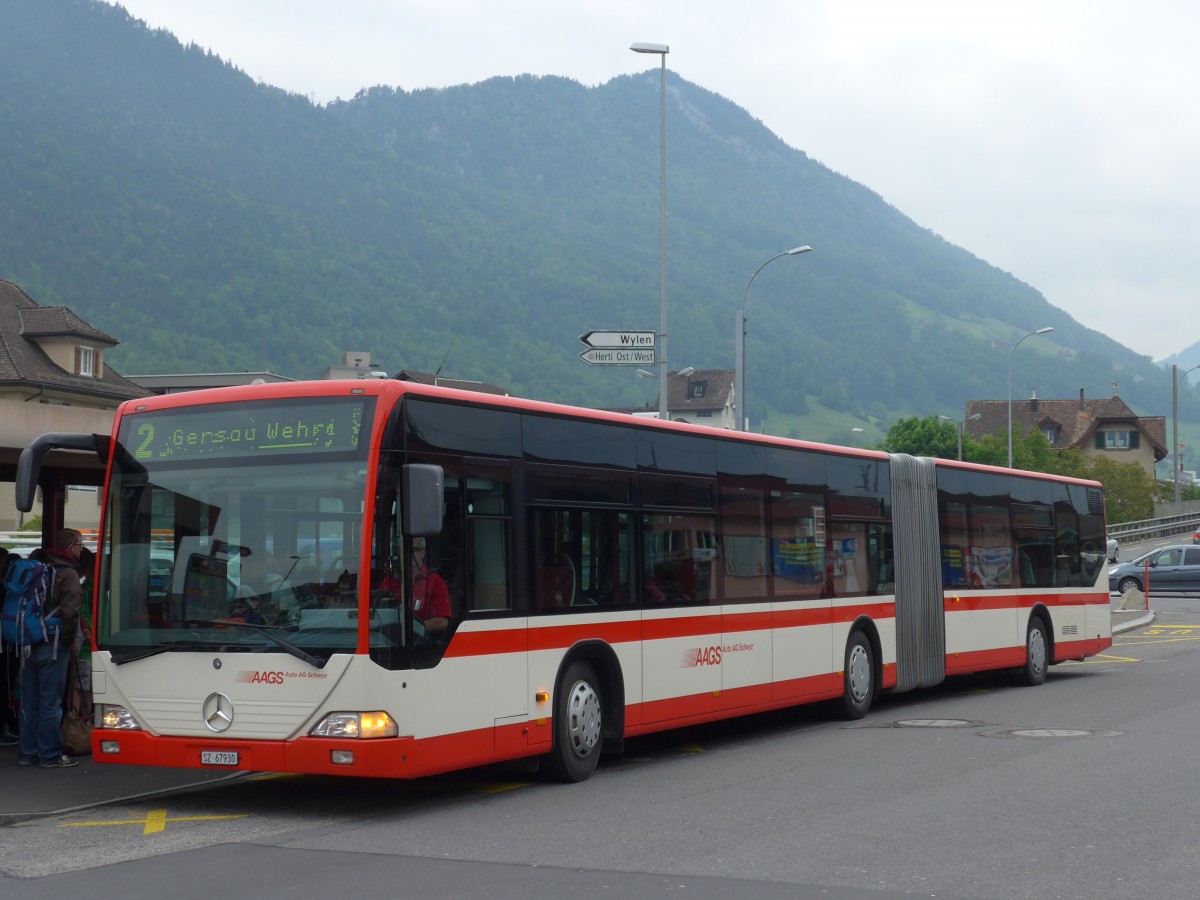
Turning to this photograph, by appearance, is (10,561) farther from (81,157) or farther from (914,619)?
(81,157)

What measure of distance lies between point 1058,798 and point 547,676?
3.65m

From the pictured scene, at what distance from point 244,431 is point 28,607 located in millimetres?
2892

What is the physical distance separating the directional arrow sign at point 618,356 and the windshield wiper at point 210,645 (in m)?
11.9

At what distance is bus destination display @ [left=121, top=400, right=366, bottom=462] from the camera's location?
1002 centimetres

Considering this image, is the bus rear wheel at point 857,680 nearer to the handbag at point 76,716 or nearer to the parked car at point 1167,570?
the handbag at point 76,716

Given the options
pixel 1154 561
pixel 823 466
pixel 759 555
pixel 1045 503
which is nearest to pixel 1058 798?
pixel 759 555

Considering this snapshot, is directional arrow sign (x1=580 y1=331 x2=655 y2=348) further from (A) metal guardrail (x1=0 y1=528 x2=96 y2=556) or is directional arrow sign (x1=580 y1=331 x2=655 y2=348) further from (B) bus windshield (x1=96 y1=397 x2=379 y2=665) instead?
(B) bus windshield (x1=96 y1=397 x2=379 y2=665)

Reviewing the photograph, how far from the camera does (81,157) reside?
166 meters

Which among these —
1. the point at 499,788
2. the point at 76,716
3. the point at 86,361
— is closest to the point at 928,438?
the point at 86,361

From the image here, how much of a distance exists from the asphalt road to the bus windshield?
4.08 ft

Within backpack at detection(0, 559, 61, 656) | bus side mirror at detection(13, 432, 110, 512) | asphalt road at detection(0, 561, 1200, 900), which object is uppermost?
bus side mirror at detection(13, 432, 110, 512)

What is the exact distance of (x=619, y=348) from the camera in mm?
21766

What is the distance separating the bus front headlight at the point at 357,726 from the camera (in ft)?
31.5

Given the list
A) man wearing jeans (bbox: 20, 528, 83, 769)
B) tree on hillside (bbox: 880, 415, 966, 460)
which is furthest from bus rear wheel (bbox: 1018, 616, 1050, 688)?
tree on hillside (bbox: 880, 415, 966, 460)
